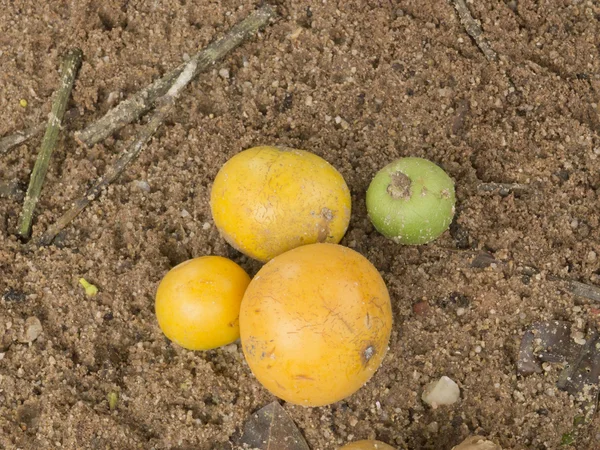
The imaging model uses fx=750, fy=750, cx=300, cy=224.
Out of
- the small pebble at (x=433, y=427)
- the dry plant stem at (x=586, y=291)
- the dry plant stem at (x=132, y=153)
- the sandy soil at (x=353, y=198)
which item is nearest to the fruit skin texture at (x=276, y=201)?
the sandy soil at (x=353, y=198)

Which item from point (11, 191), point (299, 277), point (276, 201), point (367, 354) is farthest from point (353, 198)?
point (11, 191)

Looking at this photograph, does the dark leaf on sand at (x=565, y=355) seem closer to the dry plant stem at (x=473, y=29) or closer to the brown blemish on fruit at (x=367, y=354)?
the brown blemish on fruit at (x=367, y=354)

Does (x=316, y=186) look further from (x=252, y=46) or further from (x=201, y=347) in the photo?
(x=252, y=46)

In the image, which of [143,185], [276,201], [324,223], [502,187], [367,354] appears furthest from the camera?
[143,185]

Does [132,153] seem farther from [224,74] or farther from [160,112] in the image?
[224,74]

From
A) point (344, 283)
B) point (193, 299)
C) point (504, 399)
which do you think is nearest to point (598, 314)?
point (504, 399)

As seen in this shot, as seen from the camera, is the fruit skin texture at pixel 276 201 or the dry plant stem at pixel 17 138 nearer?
the fruit skin texture at pixel 276 201
